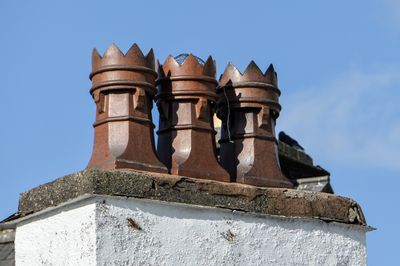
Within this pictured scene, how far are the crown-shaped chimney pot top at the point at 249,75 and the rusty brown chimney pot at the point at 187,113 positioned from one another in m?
0.24

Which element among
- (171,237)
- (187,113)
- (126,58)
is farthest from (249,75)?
(171,237)

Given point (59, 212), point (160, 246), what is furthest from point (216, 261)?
point (59, 212)

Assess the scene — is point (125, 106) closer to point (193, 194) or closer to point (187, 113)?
point (187, 113)

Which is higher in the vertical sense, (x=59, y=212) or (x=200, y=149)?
(x=200, y=149)

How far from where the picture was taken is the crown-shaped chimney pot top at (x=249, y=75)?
6633mm

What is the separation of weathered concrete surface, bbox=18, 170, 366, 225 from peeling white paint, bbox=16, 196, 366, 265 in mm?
40

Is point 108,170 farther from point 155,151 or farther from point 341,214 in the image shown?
point 341,214

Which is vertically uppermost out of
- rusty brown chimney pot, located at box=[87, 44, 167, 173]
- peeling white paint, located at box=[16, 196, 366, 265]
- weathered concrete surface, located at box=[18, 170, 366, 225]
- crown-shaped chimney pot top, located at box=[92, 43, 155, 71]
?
crown-shaped chimney pot top, located at box=[92, 43, 155, 71]

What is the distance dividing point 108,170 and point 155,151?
0.44 m

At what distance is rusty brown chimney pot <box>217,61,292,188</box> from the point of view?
661 cm

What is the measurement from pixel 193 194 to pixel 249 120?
0.77 metres

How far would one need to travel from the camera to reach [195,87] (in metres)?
6.36

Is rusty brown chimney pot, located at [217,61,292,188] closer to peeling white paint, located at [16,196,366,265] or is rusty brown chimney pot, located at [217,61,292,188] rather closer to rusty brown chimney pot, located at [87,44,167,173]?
peeling white paint, located at [16,196,366,265]

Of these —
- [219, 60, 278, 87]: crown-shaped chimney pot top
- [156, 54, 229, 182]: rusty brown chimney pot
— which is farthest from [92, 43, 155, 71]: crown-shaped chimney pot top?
[219, 60, 278, 87]: crown-shaped chimney pot top
